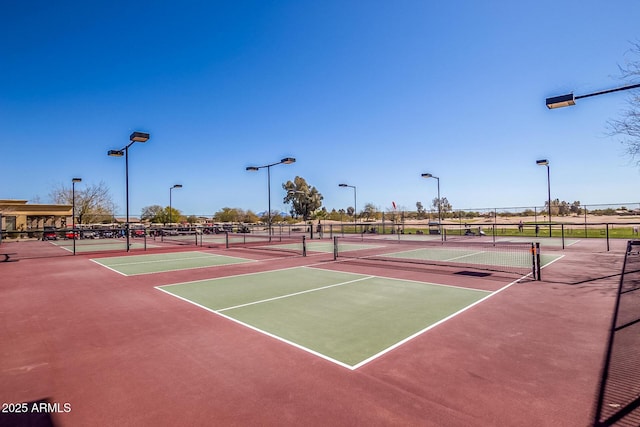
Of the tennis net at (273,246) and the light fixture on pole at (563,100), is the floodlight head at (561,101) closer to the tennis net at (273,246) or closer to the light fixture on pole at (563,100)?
the light fixture on pole at (563,100)

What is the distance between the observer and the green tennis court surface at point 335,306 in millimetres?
5792

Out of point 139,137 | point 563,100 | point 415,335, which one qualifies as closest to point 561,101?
point 563,100

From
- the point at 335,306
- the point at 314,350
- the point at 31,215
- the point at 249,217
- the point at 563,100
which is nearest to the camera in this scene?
the point at 314,350

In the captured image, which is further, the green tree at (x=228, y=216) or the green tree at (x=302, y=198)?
the green tree at (x=302, y=198)

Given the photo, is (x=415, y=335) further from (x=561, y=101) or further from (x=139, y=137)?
(x=139, y=137)

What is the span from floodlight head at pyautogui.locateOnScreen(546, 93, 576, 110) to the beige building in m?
54.8

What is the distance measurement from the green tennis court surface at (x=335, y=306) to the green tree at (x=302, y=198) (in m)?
74.5

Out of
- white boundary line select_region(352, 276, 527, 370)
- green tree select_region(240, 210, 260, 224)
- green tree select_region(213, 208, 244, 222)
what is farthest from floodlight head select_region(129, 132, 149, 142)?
green tree select_region(240, 210, 260, 224)

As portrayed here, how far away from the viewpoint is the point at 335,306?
26.6 ft

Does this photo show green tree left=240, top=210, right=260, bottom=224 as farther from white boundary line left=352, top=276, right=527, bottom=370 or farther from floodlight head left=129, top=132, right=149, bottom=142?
white boundary line left=352, top=276, right=527, bottom=370

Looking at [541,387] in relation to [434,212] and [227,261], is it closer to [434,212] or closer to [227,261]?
[227,261]

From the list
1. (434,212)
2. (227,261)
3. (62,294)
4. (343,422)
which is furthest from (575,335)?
(434,212)

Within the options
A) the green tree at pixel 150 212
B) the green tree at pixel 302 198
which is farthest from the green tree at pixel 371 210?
the green tree at pixel 150 212

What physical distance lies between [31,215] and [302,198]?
55293 millimetres
